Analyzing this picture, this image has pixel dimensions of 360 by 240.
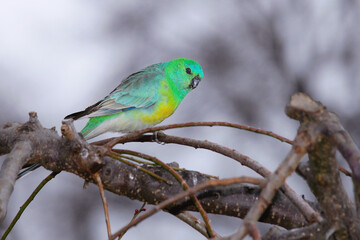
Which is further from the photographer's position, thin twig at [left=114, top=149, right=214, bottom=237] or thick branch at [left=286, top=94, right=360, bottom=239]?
thin twig at [left=114, top=149, right=214, bottom=237]

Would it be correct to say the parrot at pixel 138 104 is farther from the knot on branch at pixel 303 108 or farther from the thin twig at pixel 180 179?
the knot on branch at pixel 303 108

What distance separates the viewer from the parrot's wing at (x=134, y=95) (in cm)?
407

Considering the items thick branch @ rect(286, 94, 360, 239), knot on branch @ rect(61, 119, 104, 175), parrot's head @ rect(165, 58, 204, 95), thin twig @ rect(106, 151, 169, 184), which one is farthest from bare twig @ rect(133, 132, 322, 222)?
parrot's head @ rect(165, 58, 204, 95)

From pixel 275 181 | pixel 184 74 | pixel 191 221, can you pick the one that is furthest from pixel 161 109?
pixel 275 181

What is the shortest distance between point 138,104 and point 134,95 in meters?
0.12

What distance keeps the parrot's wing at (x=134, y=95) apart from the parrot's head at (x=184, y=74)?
16cm

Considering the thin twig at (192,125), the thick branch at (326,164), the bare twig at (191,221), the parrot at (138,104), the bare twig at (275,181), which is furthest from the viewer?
the parrot at (138,104)

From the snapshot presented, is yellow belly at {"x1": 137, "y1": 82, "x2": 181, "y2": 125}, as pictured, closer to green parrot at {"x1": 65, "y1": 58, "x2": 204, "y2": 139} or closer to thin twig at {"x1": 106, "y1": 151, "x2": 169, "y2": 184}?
green parrot at {"x1": 65, "y1": 58, "x2": 204, "y2": 139}

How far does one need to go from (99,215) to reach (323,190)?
4188 millimetres

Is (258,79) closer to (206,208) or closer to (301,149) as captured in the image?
(206,208)

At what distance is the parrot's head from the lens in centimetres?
458

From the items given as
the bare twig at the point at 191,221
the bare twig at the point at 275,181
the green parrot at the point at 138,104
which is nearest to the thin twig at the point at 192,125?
the bare twig at the point at 191,221

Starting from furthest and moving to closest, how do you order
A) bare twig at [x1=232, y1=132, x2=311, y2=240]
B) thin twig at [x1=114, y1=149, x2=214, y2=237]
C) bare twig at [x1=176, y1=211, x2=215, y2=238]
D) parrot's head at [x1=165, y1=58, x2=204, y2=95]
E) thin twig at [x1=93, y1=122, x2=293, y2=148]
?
parrot's head at [x1=165, y1=58, x2=204, y2=95], bare twig at [x1=176, y1=211, x2=215, y2=238], thin twig at [x1=93, y1=122, x2=293, y2=148], thin twig at [x1=114, y1=149, x2=214, y2=237], bare twig at [x1=232, y1=132, x2=311, y2=240]

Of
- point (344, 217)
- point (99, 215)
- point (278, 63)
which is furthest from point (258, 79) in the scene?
point (344, 217)
